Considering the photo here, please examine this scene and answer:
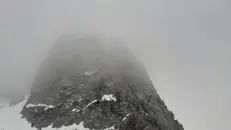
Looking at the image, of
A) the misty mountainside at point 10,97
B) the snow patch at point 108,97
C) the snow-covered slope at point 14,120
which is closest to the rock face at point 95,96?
the snow patch at point 108,97

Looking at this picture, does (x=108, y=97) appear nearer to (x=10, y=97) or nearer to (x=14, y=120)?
(x=14, y=120)

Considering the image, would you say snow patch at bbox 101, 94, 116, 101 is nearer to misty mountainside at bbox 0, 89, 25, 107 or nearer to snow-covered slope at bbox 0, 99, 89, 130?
snow-covered slope at bbox 0, 99, 89, 130

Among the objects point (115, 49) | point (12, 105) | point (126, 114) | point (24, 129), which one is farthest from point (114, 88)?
point (115, 49)

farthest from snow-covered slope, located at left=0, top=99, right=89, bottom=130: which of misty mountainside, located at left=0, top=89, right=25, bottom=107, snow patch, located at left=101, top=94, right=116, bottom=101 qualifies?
snow patch, located at left=101, top=94, right=116, bottom=101

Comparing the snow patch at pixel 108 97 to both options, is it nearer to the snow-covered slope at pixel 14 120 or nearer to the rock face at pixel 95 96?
the rock face at pixel 95 96

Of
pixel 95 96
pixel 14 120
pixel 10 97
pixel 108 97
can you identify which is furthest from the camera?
pixel 10 97

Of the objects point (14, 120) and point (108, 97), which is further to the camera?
point (14, 120)

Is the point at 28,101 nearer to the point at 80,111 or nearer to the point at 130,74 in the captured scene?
the point at 80,111

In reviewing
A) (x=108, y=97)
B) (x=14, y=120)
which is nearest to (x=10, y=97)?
(x=14, y=120)

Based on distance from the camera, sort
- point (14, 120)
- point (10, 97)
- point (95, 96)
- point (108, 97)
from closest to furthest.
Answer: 1. point (108, 97)
2. point (95, 96)
3. point (14, 120)
4. point (10, 97)
